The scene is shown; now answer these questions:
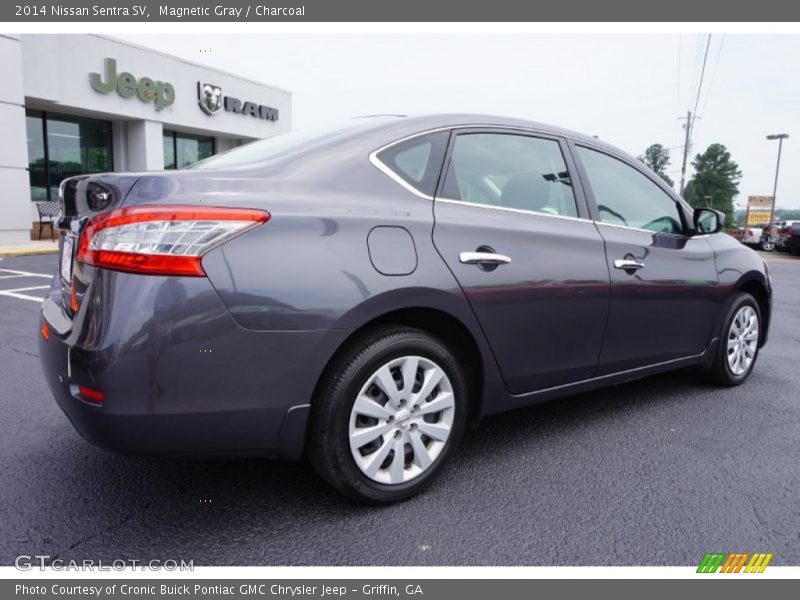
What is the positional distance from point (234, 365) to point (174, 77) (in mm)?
20735

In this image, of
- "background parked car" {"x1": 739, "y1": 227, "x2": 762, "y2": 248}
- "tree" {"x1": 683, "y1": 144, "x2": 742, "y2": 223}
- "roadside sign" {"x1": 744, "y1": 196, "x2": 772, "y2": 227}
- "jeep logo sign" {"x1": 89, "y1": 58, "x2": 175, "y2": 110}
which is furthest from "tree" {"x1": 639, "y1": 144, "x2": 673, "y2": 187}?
"jeep logo sign" {"x1": 89, "y1": 58, "x2": 175, "y2": 110}

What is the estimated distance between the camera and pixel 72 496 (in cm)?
247

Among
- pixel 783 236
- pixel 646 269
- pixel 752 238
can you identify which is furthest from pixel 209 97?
pixel 752 238

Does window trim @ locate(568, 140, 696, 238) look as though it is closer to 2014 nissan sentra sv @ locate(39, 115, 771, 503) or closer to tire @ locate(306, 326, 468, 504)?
2014 nissan sentra sv @ locate(39, 115, 771, 503)

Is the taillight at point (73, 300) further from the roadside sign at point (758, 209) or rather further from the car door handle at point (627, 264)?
the roadside sign at point (758, 209)

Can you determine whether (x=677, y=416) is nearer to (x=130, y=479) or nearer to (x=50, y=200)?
(x=130, y=479)

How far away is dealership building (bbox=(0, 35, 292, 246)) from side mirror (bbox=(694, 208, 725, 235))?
15.0 m

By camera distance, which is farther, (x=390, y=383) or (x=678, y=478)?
(x=678, y=478)

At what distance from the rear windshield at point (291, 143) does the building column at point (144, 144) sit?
59.7 ft

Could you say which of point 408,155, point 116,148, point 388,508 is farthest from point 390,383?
point 116,148

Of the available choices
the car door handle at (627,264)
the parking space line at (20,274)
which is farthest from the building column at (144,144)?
the car door handle at (627,264)

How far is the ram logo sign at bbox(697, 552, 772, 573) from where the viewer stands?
212 centimetres

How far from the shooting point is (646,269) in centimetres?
333

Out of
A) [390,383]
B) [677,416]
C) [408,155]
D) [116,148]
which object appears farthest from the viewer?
[116,148]
